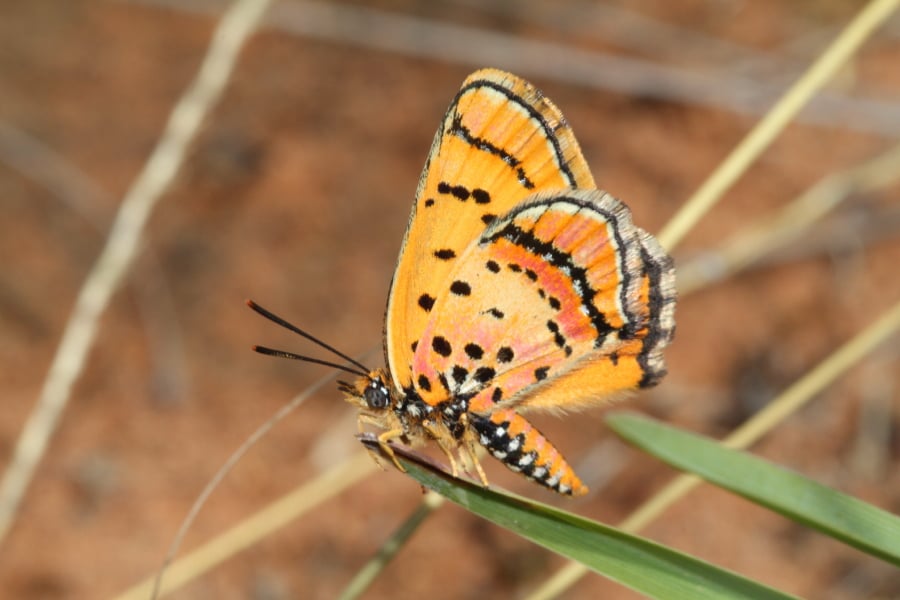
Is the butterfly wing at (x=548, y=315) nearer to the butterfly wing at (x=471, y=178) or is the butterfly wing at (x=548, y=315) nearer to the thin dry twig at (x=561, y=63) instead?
the butterfly wing at (x=471, y=178)

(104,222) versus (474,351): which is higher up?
(104,222)

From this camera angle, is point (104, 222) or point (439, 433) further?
point (104, 222)

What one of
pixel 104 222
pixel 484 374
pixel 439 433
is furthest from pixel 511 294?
pixel 104 222

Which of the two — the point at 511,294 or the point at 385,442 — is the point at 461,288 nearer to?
the point at 511,294

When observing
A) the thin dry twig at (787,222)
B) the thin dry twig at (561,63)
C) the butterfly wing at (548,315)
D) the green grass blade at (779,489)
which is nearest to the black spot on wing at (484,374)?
the butterfly wing at (548,315)

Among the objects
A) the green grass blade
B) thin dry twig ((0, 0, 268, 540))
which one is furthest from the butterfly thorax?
thin dry twig ((0, 0, 268, 540))

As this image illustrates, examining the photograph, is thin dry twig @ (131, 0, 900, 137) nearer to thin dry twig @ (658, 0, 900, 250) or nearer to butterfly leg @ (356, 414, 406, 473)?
thin dry twig @ (658, 0, 900, 250)

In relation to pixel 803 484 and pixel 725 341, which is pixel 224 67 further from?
pixel 725 341

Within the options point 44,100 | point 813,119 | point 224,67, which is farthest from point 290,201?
point 813,119

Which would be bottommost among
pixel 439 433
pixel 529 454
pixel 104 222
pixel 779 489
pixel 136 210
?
pixel 779 489
